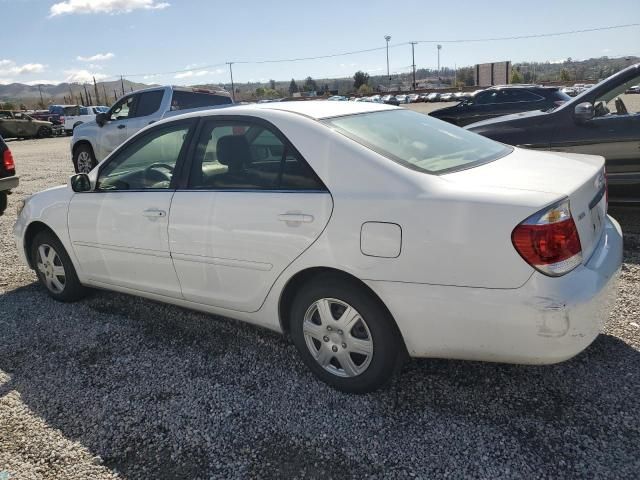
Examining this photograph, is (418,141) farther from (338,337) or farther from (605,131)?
(605,131)

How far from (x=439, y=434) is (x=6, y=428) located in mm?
2310

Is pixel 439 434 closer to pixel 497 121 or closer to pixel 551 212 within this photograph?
pixel 551 212

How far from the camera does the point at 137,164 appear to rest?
3811mm

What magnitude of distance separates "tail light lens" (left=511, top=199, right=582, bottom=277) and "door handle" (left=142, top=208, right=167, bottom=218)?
220cm

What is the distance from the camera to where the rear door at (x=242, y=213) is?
9.31ft

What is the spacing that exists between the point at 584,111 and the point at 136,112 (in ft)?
27.1

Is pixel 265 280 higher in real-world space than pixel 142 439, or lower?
higher

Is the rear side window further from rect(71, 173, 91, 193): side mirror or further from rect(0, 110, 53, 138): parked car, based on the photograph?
rect(0, 110, 53, 138): parked car

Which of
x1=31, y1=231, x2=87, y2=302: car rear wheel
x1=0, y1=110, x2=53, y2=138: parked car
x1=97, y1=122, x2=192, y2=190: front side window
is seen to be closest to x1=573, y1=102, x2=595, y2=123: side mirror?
x1=97, y1=122, x2=192, y2=190: front side window

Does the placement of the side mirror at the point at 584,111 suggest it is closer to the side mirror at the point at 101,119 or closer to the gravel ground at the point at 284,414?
the gravel ground at the point at 284,414

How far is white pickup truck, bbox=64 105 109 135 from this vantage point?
91.7 ft

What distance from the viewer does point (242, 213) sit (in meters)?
3.03

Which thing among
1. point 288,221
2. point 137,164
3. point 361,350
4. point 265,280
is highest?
point 137,164

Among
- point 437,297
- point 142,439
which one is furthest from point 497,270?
point 142,439
